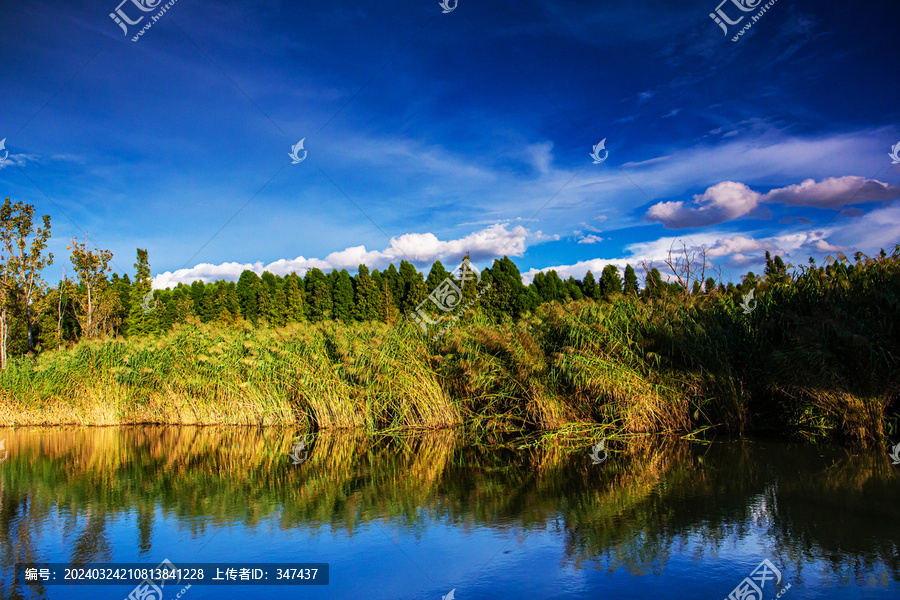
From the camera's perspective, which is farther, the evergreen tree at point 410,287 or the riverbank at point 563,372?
the evergreen tree at point 410,287

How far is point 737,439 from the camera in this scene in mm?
7680

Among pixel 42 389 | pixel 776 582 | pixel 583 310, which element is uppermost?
pixel 583 310

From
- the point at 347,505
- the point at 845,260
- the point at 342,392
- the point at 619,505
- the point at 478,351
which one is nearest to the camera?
the point at 619,505

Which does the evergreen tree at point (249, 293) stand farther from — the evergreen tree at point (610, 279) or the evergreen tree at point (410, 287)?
the evergreen tree at point (610, 279)

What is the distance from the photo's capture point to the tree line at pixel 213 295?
2020 centimetres

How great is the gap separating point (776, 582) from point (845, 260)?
22.0 ft

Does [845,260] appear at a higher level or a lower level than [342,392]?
higher

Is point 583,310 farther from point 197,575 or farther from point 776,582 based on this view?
point 197,575

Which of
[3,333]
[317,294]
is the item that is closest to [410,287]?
[317,294]

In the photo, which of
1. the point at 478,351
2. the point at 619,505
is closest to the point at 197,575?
the point at 619,505
